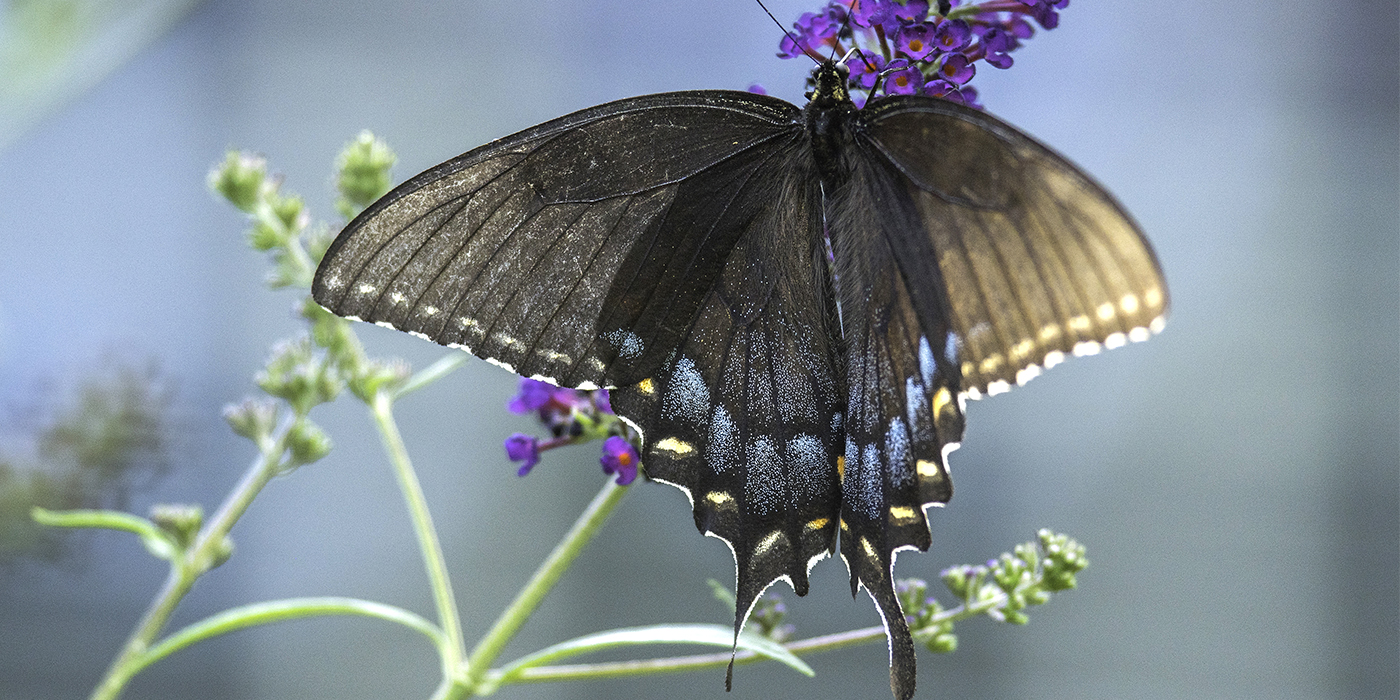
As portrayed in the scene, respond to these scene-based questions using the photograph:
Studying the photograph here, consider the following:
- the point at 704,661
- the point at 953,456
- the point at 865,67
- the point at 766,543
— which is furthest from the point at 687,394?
the point at 953,456

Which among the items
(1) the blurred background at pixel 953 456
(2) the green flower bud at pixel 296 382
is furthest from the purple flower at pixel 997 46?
(1) the blurred background at pixel 953 456

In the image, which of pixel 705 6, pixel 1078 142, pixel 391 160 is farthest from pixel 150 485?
pixel 1078 142

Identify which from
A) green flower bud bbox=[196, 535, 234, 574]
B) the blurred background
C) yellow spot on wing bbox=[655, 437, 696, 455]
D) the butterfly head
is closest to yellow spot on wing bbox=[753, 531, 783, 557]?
yellow spot on wing bbox=[655, 437, 696, 455]

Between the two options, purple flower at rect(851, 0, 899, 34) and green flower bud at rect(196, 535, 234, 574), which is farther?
green flower bud at rect(196, 535, 234, 574)

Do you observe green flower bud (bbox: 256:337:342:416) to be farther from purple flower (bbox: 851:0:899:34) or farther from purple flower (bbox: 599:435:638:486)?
purple flower (bbox: 851:0:899:34)

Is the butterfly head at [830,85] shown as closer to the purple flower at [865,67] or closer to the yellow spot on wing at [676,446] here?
the purple flower at [865,67]
